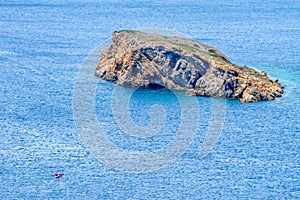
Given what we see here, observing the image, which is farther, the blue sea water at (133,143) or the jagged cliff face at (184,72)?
the jagged cliff face at (184,72)

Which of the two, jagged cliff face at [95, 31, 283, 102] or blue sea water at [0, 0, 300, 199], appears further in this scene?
jagged cliff face at [95, 31, 283, 102]

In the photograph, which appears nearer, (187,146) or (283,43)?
(187,146)

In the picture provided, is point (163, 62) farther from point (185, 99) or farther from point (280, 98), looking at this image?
point (280, 98)

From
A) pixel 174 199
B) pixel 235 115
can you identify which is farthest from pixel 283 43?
pixel 174 199

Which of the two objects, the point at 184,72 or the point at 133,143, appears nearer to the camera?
the point at 133,143

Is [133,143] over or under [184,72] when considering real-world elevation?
under

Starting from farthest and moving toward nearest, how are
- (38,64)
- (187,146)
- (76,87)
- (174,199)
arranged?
(38,64) < (76,87) < (187,146) < (174,199)

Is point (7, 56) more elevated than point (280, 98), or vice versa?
point (280, 98)

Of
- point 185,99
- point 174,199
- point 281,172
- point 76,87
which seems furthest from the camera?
point 76,87
